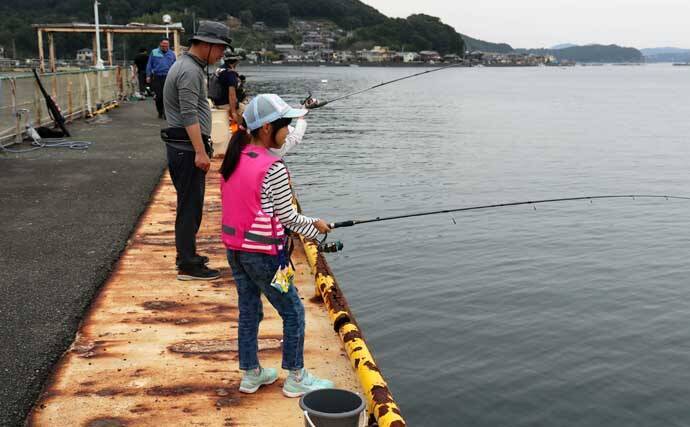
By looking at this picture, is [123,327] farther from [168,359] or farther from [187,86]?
[187,86]

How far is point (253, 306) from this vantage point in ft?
13.0

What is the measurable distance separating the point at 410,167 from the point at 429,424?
16.8 metres

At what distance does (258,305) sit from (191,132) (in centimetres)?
200

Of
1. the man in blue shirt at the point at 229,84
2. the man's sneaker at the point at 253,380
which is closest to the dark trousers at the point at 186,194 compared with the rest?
the man's sneaker at the point at 253,380

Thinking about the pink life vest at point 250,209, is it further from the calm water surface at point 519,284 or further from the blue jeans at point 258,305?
the calm water surface at point 519,284

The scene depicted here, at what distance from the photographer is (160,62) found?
16.3m

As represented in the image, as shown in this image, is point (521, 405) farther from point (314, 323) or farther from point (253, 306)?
point (253, 306)

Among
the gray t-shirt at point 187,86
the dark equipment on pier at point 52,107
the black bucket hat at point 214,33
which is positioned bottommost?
the dark equipment on pier at point 52,107

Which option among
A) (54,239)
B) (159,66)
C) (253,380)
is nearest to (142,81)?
(159,66)

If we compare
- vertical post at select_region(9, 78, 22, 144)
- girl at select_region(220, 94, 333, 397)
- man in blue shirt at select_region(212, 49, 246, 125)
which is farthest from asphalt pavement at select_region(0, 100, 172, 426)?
man in blue shirt at select_region(212, 49, 246, 125)

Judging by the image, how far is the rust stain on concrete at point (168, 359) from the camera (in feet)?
12.3

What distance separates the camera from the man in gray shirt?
5383 millimetres

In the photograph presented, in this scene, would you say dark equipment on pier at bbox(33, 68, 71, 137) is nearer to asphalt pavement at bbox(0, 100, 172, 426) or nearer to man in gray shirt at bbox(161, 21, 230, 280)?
asphalt pavement at bbox(0, 100, 172, 426)

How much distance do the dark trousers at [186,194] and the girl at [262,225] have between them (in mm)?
1937
